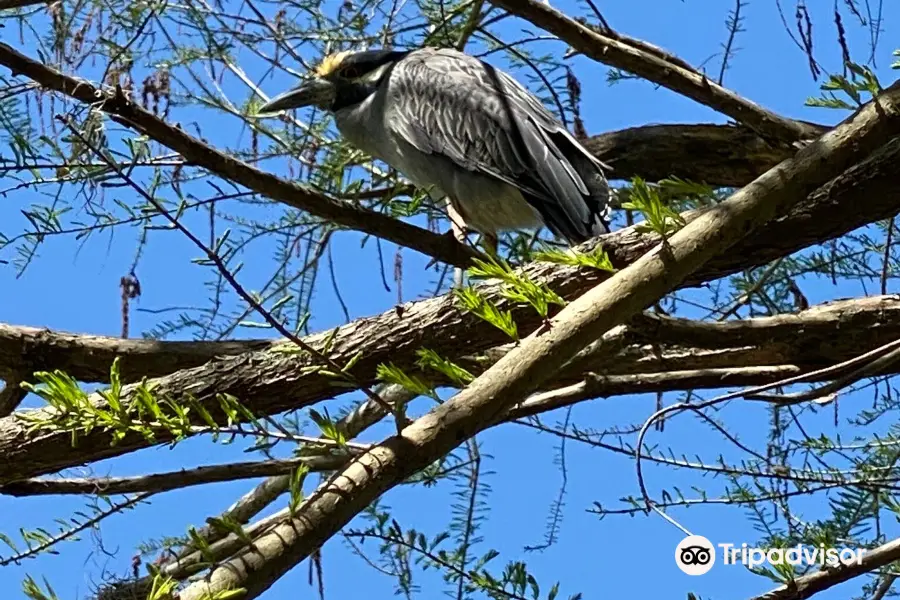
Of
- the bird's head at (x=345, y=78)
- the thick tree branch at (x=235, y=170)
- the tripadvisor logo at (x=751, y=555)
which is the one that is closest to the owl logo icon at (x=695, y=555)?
the tripadvisor logo at (x=751, y=555)

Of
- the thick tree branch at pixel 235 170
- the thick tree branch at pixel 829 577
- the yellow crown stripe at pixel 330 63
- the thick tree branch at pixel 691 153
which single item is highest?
the yellow crown stripe at pixel 330 63

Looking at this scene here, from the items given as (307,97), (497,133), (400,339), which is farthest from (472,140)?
(400,339)

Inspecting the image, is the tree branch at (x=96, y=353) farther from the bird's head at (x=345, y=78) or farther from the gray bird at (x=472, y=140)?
the bird's head at (x=345, y=78)

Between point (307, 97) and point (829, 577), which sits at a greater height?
point (307, 97)

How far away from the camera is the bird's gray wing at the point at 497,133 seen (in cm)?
170

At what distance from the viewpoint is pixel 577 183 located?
171 cm

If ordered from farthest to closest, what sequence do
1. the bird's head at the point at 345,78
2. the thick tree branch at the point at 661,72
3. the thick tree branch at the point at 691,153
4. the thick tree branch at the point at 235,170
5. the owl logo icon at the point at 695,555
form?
the bird's head at the point at 345,78 < the thick tree branch at the point at 691,153 < the thick tree branch at the point at 661,72 < the owl logo icon at the point at 695,555 < the thick tree branch at the point at 235,170

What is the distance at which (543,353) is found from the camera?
2.61ft

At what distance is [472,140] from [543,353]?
112cm

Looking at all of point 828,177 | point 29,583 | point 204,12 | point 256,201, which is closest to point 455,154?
point 256,201

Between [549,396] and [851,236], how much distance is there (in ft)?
2.53

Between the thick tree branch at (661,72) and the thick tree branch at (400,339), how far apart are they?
17cm

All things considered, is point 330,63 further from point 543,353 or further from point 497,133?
point 543,353

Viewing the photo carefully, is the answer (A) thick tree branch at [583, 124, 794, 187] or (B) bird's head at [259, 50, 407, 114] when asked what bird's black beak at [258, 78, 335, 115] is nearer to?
(B) bird's head at [259, 50, 407, 114]
